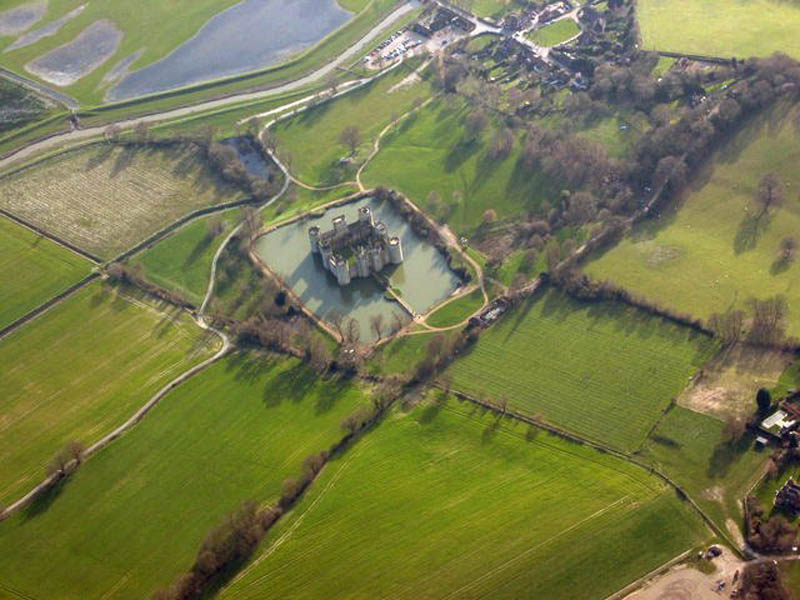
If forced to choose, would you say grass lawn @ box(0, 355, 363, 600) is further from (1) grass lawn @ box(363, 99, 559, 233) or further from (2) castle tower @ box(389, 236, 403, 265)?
(1) grass lawn @ box(363, 99, 559, 233)

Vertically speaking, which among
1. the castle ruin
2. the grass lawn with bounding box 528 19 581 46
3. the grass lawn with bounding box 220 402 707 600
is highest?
the grass lawn with bounding box 528 19 581 46


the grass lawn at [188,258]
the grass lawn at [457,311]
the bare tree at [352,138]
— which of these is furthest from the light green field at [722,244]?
the grass lawn at [188,258]

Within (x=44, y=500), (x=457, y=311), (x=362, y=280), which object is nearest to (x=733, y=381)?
(x=457, y=311)

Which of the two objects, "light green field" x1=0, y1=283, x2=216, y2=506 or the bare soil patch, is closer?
the bare soil patch

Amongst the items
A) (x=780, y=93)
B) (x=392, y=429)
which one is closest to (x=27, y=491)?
(x=392, y=429)

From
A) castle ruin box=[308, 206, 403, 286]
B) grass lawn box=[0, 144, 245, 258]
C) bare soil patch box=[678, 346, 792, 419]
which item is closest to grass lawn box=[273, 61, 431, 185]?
grass lawn box=[0, 144, 245, 258]

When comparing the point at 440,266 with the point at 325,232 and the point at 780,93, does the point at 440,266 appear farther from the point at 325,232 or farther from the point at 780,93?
the point at 780,93

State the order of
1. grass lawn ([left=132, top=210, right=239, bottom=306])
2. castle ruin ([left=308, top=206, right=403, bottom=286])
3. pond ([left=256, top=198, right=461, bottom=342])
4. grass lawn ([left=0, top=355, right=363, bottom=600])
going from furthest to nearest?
grass lawn ([left=132, top=210, right=239, bottom=306]), castle ruin ([left=308, top=206, right=403, bottom=286]), pond ([left=256, top=198, right=461, bottom=342]), grass lawn ([left=0, top=355, right=363, bottom=600])
